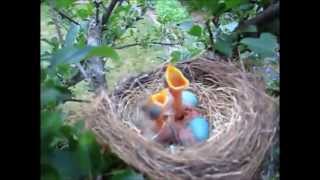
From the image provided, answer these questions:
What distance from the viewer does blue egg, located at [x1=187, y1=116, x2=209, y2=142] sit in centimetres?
85

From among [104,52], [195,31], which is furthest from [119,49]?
[195,31]

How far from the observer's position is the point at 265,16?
2.91 feet

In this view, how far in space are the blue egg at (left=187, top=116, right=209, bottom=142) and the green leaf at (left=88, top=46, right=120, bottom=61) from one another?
6.4 inches

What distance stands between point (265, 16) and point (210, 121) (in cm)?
20

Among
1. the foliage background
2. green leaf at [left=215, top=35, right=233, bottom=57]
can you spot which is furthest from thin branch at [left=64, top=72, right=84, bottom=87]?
green leaf at [left=215, top=35, right=233, bottom=57]

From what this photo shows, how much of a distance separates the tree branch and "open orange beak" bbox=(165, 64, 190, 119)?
0.13 metres

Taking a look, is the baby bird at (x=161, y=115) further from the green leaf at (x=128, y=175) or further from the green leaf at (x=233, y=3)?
the green leaf at (x=233, y=3)

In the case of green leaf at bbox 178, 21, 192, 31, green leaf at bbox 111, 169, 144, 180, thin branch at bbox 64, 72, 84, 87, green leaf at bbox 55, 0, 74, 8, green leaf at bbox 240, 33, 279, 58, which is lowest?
green leaf at bbox 111, 169, 144, 180

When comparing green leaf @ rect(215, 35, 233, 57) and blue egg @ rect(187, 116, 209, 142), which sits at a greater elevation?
green leaf @ rect(215, 35, 233, 57)

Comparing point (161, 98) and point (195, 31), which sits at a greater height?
point (195, 31)

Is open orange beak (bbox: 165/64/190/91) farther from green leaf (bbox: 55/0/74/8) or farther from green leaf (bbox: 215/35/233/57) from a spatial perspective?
green leaf (bbox: 55/0/74/8)

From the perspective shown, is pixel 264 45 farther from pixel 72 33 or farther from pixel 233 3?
pixel 72 33

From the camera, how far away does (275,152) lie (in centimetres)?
86

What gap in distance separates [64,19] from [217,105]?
29cm
